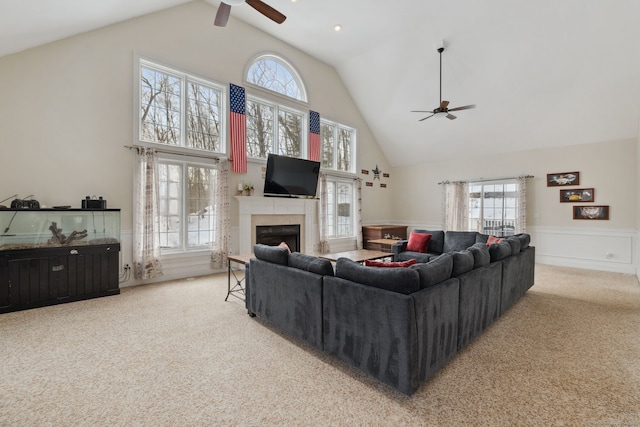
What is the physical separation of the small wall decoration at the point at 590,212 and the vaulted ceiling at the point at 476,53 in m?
1.51

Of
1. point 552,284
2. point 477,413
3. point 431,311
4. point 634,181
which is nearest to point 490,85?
point 634,181

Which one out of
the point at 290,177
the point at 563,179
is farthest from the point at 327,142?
the point at 563,179

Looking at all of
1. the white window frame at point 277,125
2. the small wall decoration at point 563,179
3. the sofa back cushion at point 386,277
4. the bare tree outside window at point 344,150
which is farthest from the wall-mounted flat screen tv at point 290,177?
the small wall decoration at point 563,179

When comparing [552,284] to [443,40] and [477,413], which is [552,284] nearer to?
[477,413]

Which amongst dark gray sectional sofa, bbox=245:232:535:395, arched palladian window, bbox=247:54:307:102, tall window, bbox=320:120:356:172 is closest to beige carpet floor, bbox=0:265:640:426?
dark gray sectional sofa, bbox=245:232:535:395

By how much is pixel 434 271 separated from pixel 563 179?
679 centimetres

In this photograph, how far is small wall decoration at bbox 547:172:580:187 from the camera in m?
6.71

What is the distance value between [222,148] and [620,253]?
869cm

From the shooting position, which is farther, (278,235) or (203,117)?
(278,235)

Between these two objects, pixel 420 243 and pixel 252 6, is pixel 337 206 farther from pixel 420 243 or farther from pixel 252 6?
pixel 252 6

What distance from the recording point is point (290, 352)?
2674 mm

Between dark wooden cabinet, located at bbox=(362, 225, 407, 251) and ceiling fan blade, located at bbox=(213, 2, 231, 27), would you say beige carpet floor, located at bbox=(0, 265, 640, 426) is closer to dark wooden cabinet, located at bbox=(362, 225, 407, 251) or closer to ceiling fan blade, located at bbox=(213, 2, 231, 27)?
ceiling fan blade, located at bbox=(213, 2, 231, 27)

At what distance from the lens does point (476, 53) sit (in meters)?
5.98

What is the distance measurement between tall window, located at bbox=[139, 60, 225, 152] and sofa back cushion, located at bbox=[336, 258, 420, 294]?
14.9 ft
